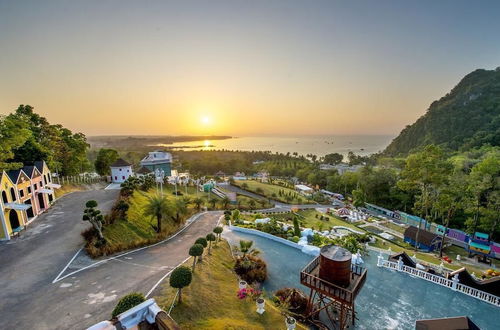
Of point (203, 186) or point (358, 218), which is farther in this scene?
point (203, 186)

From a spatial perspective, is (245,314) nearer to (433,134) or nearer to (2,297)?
(2,297)

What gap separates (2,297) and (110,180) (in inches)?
1043

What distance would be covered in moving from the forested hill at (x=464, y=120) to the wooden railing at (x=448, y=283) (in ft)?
194

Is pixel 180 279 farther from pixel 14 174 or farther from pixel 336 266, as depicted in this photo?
pixel 14 174

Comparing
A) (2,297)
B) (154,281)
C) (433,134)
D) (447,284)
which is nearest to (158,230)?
(154,281)

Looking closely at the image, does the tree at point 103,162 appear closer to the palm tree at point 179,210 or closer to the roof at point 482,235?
the palm tree at point 179,210

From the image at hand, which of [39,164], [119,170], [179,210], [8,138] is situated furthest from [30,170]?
[119,170]

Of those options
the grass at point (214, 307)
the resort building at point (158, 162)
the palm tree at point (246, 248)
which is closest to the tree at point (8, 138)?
the grass at point (214, 307)

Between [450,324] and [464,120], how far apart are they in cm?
9034

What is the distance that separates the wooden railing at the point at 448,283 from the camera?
505 inches

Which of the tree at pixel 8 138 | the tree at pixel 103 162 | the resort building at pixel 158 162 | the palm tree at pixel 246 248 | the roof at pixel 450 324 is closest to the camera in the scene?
the roof at pixel 450 324

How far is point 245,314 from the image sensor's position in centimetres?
1030

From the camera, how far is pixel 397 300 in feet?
Answer: 41.9

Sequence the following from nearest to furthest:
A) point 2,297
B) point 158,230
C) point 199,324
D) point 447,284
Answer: point 199,324
point 2,297
point 447,284
point 158,230
